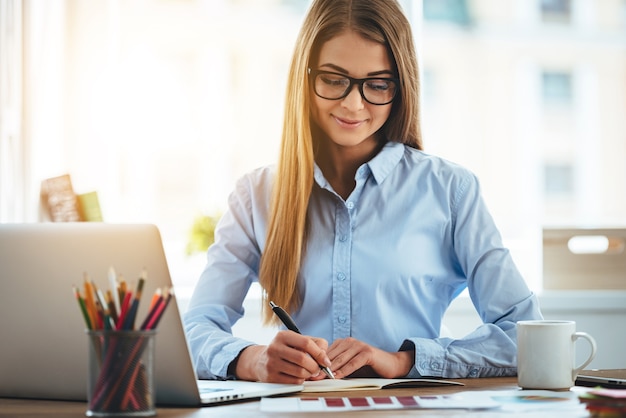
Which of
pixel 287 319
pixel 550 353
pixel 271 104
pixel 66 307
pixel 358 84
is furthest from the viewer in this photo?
pixel 271 104

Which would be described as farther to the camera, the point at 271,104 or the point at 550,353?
the point at 271,104

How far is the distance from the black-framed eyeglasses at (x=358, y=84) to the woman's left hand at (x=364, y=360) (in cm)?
54

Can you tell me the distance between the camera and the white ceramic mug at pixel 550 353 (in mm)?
1409

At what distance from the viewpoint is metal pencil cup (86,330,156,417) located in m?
1.10

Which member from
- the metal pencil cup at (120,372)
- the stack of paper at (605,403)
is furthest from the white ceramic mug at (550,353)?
the metal pencil cup at (120,372)

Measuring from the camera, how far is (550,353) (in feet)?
4.63

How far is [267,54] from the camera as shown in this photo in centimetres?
352

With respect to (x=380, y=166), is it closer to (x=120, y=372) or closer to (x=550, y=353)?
(x=550, y=353)

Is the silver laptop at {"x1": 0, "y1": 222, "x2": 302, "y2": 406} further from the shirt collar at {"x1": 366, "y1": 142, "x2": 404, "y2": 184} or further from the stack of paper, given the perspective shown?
the shirt collar at {"x1": 366, "y1": 142, "x2": 404, "y2": 184}

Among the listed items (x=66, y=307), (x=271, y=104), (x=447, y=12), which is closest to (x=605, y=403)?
(x=66, y=307)

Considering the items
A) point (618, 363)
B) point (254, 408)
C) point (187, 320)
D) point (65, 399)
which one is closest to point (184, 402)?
point (254, 408)

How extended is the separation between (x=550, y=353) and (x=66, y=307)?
730 millimetres

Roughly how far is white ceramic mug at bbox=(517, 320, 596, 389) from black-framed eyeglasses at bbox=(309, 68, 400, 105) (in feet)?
2.17

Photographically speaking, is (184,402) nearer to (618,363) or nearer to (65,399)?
(65,399)
